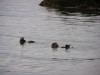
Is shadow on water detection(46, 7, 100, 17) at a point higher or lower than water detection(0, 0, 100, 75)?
lower

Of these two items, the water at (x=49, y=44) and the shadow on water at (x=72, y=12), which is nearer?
the water at (x=49, y=44)

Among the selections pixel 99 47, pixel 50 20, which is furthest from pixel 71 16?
pixel 99 47

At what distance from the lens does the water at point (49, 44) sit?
44438mm

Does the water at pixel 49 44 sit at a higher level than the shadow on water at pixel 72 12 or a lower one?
higher

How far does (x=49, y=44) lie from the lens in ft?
193

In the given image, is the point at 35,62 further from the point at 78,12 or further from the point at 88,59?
the point at 78,12

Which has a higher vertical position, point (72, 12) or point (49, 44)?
point (49, 44)

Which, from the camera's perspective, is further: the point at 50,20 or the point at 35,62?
the point at 50,20

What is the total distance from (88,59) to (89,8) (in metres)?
60.8

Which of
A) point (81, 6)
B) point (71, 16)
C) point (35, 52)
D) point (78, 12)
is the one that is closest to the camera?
point (35, 52)

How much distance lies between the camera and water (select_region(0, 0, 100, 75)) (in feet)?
146

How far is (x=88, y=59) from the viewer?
48688 mm

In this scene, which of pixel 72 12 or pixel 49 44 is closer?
pixel 49 44

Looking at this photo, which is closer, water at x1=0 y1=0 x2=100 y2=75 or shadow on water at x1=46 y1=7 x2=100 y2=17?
water at x1=0 y1=0 x2=100 y2=75
